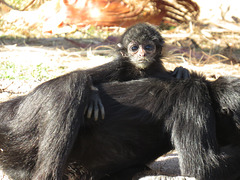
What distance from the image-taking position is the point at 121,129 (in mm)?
3346

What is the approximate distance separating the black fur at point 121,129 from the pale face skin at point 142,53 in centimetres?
98

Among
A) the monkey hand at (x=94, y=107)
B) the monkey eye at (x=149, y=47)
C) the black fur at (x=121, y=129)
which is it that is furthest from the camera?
the monkey eye at (x=149, y=47)

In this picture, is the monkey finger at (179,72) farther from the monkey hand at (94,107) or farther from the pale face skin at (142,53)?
the monkey hand at (94,107)

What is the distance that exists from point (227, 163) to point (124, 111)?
3.61ft

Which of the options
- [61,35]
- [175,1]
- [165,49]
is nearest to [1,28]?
[61,35]

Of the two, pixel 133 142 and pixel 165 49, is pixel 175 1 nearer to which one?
pixel 165 49

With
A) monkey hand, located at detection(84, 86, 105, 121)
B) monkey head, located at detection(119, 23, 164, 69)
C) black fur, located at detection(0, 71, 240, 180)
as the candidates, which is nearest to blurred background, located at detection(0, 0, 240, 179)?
monkey head, located at detection(119, 23, 164, 69)

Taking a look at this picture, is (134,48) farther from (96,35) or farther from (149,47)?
(96,35)

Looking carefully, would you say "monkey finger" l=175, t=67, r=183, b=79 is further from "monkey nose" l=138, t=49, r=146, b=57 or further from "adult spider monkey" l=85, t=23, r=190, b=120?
"monkey nose" l=138, t=49, r=146, b=57

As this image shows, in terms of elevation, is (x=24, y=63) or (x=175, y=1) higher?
(x=175, y=1)

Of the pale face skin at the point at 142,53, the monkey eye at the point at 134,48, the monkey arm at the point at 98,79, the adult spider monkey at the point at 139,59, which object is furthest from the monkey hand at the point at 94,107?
the monkey eye at the point at 134,48

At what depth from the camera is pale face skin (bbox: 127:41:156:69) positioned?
4.56 m

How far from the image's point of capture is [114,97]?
3.46 m

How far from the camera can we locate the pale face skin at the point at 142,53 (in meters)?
4.56
